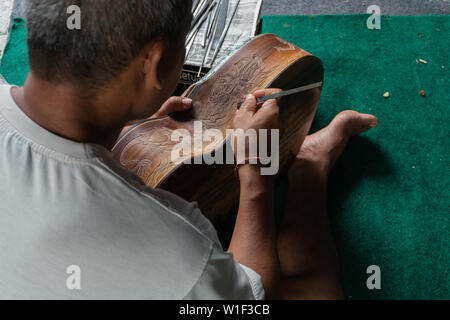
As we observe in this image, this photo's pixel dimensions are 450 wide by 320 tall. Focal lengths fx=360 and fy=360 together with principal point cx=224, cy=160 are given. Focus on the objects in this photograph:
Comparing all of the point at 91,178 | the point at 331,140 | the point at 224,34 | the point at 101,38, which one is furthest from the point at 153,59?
the point at 331,140

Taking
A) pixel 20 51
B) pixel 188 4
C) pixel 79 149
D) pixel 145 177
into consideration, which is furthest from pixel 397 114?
pixel 20 51

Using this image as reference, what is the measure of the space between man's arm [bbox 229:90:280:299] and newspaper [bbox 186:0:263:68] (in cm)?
41

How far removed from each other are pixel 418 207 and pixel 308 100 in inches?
23.3

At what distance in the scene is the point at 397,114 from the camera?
1511mm

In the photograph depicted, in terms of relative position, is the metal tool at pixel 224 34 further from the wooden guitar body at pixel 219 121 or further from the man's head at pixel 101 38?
the man's head at pixel 101 38

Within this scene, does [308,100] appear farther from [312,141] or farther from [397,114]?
[397,114]

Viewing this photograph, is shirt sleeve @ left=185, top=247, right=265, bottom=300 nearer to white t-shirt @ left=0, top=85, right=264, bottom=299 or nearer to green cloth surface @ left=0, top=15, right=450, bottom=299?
white t-shirt @ left=0, top=85, right=264, bottom=299

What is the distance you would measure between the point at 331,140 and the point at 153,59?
97 cm

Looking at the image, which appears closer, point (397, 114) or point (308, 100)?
point (308, 100)

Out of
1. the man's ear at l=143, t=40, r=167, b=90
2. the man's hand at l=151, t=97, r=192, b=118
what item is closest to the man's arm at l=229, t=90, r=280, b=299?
the man's hand at l=151, t=97, r=192, b=118

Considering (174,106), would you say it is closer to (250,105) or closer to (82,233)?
(250,105)

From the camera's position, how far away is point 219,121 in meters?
1.12

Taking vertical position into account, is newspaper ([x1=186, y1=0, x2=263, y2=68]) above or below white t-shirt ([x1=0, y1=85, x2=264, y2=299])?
above

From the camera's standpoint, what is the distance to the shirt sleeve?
55cm
